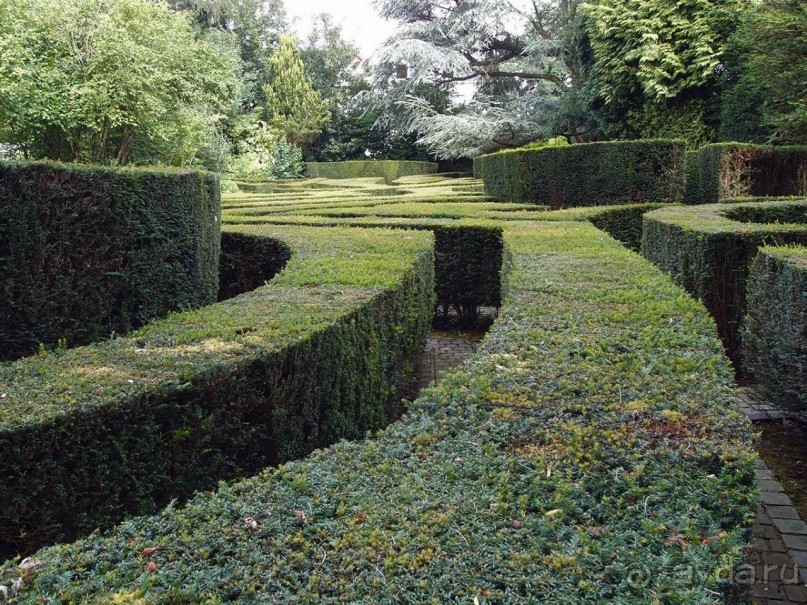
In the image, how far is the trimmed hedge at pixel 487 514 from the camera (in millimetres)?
1229

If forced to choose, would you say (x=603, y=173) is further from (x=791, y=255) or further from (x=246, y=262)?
(x=791, y=255)

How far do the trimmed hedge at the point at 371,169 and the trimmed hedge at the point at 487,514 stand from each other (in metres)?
28.4

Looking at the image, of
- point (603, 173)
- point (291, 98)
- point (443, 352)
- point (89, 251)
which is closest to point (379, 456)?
point (89, 251)

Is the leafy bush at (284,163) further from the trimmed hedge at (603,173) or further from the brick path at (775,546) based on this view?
the brick path at (775,546)

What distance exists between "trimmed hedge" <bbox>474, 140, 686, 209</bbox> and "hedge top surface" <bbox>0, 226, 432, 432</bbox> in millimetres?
8314

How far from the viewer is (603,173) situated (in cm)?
1212

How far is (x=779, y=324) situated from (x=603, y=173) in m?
8.26

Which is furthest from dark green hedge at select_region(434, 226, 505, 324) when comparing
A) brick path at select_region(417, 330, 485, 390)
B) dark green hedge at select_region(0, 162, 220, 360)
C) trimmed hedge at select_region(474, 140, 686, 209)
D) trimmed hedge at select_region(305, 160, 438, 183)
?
trimmed hedge at select_region(305, 160, 438, 183)

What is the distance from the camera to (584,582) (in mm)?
1223

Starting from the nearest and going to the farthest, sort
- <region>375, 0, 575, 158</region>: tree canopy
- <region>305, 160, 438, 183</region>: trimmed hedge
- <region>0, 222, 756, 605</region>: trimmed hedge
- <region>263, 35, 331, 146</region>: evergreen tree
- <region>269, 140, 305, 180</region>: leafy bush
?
1. <region>0, 222, 756, 605</region>: trimmed hedge
2. <region>375, 0, 575, 158</region>: tree canopy
3. <region>305, 160, 438, 183</region>: trimmed hedge
4. <region>269, 140, 305, 180</region>: leafy bush
5. <region>263, 35, 331, 146</region>: evergreen tree

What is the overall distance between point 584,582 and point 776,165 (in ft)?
45.0

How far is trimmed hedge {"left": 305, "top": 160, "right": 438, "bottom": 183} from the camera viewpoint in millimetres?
30953

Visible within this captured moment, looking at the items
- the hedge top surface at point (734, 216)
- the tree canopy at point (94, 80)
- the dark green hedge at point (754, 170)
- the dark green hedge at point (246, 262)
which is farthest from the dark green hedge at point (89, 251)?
the tree canopy at point (94, 80)

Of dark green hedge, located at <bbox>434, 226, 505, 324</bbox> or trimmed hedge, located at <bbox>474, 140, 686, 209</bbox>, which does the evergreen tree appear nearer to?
trimmed hedge, located at <bbox>474, 140, 686, 209</bbox>
